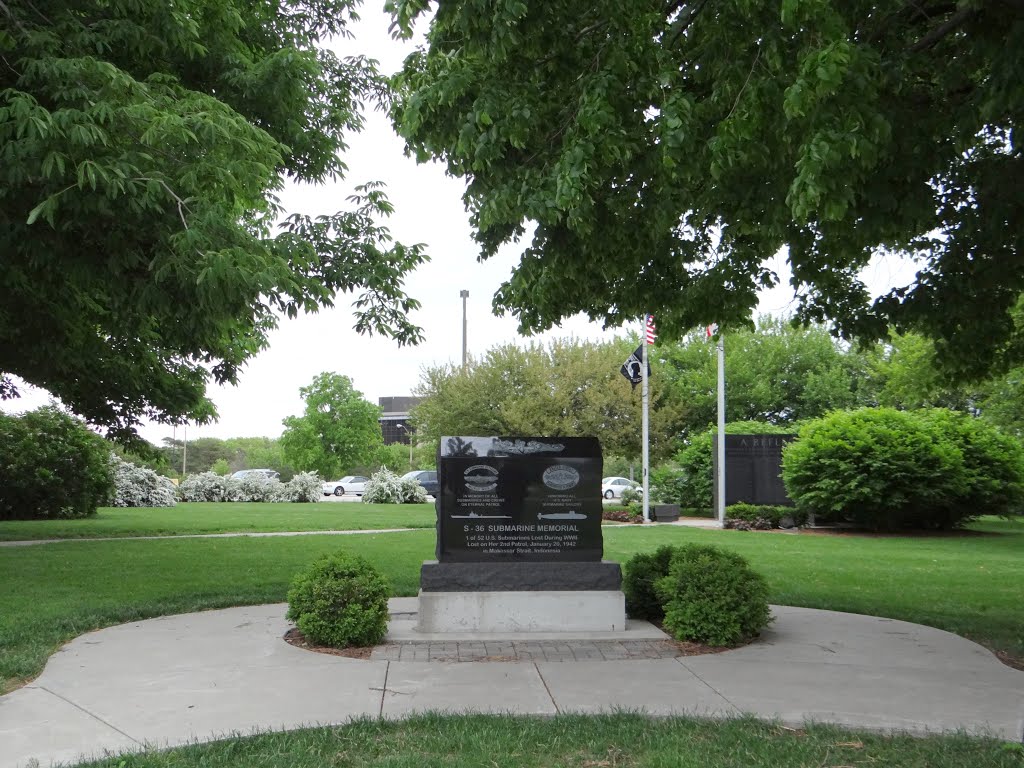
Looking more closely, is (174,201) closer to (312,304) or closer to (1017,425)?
(312,304)

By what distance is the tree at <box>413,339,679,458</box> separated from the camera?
121 feet

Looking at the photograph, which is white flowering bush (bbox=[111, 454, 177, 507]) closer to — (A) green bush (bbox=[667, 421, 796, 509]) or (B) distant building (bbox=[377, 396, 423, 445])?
(A) green bush (bbox=[667, 421, 796, 509])

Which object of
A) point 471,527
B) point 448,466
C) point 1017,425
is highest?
point 1017,425

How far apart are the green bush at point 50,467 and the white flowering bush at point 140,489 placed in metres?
5.78

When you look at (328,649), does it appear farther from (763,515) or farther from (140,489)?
(140,489)

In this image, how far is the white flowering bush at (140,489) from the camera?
3148 centimetres

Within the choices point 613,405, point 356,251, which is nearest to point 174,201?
point 356,251

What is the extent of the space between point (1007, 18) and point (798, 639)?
16.8ft

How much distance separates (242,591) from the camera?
35.8 feet

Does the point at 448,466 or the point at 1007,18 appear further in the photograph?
the point at 448,466

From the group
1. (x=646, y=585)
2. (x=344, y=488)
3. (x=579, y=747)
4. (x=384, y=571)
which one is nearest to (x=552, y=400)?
(x=344, y=488)

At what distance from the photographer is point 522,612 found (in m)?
8.30

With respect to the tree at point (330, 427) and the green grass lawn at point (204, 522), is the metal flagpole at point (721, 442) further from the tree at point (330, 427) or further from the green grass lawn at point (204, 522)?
the tree at point (330, 427)

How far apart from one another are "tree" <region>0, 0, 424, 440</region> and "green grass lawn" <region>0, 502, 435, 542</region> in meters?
7.42
